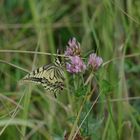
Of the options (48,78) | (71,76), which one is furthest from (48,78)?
(71,76)

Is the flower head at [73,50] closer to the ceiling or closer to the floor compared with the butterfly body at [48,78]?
closer to the ceiling

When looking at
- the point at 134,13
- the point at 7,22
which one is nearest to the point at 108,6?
the point at 134,13

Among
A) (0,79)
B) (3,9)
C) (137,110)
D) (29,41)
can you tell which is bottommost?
(137,110)

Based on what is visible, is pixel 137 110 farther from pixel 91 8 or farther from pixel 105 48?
pixel 91 8

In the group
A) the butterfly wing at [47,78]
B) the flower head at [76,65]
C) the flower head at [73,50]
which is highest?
the flower head at [73,50]

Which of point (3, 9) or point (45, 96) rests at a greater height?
point (3, 9)

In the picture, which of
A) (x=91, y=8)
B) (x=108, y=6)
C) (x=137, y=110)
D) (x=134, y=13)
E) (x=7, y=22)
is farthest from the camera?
(x=7, y=22)

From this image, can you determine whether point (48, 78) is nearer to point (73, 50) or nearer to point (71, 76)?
point (73, 50)

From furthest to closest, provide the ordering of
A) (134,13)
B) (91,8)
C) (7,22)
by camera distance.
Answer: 1. (7,22)
2. (91,8)
3. (134,13)
